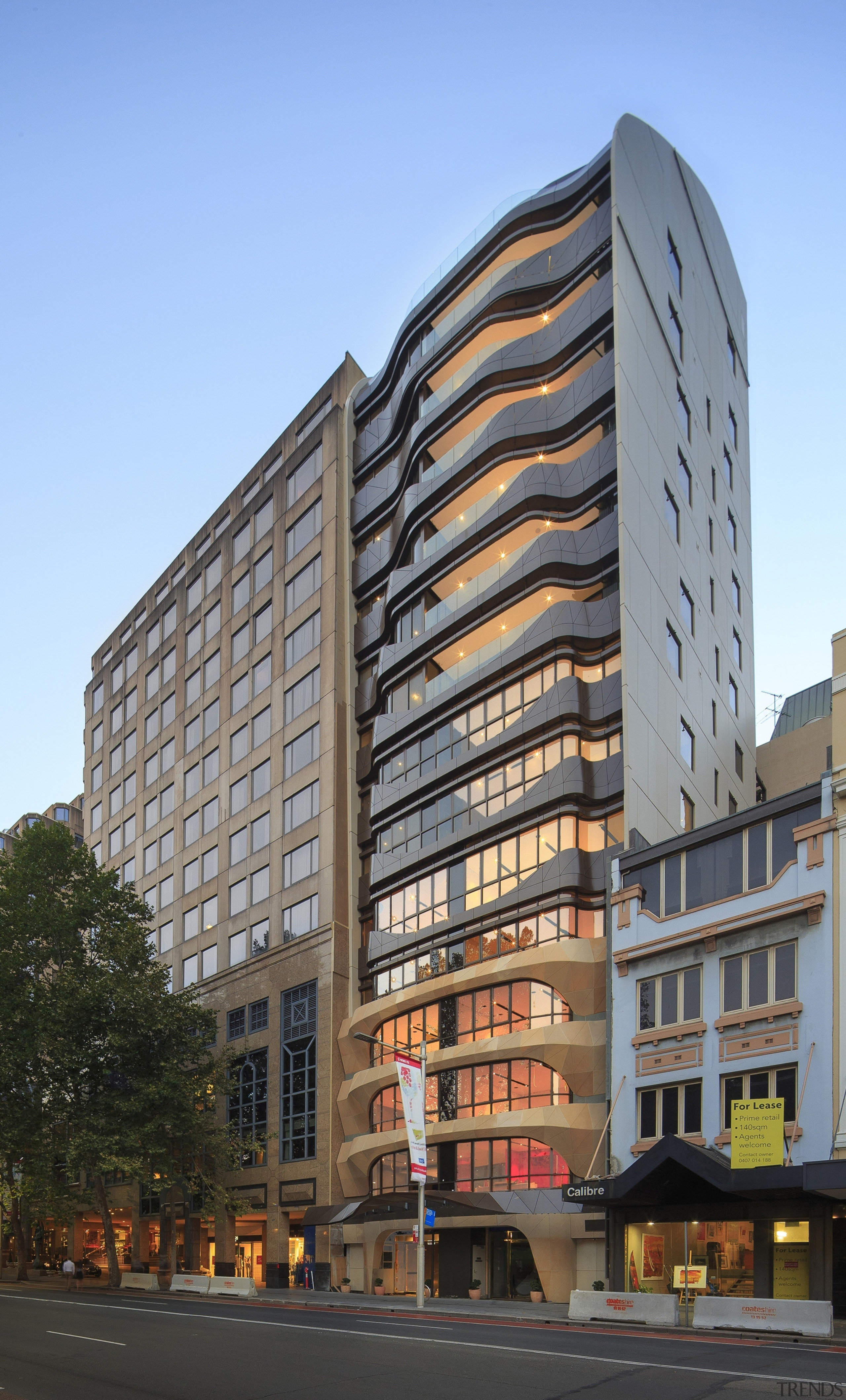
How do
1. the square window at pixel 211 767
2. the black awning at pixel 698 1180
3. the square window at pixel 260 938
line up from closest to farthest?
the black awning at pixel 698 1180 < the square window at pixel 260 938 < the square window at pixel 211 767

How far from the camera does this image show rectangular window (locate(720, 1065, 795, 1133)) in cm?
3236

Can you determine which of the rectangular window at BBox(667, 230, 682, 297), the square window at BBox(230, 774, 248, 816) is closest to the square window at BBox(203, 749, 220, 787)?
the square window at BBox(230, 774, 248, 816)

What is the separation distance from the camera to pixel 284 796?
63469 millimetres

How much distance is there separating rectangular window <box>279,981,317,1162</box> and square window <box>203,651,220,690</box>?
78.3 feet

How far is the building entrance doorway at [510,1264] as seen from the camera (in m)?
41.6

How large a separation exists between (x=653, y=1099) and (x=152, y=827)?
52516 mm

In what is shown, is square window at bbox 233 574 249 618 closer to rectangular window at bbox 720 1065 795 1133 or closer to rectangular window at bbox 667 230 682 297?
rectangular window at bbox 667 230 682 297

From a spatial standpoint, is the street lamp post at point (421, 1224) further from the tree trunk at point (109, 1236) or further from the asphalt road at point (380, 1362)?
the tree trunk at point (109, 1236)

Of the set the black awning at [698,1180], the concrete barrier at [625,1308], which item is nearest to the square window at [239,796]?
the black awning at [698,1180]

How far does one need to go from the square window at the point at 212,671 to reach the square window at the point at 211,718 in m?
1.42

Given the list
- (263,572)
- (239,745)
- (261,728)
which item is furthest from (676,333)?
(239,745)

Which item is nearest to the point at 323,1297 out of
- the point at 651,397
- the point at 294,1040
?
the point at 294,1040

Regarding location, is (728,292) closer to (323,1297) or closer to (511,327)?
(511,327)

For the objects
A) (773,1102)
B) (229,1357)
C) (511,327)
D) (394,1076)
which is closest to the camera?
(229,1357)
